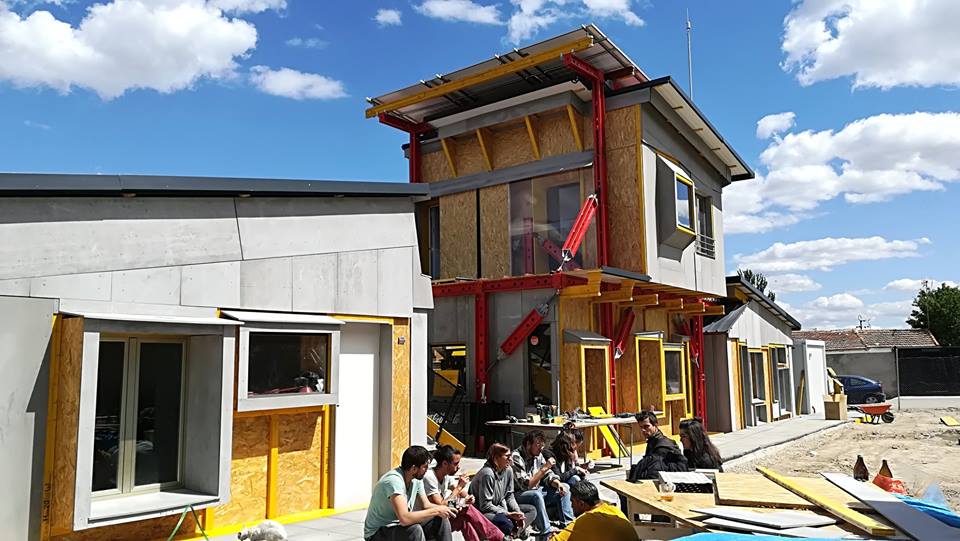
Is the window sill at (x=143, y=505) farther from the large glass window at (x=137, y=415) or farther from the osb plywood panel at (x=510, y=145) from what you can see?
the osb plywood panel at (x=510, y=145)

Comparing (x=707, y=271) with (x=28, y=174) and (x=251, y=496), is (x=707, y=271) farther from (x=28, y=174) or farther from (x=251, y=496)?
(x=28, y=174)

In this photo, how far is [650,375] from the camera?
1708 centimetres

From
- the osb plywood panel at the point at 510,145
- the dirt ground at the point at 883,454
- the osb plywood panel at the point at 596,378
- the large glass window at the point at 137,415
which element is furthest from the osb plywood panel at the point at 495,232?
the large glass window at the point at 137,415

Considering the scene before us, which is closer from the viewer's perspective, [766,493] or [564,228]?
[766,493]

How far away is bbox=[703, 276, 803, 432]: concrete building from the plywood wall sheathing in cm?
789

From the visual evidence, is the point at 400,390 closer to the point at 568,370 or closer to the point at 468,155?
the point at 568,370

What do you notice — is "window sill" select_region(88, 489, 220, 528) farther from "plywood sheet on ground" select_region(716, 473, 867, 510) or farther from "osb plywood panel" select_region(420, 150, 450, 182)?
"osb plywood panel" select_region(420, 150, 450, 182)

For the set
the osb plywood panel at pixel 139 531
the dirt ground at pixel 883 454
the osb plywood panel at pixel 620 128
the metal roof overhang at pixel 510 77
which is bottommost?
the dirt ground at pixel 883 454

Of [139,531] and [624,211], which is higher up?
[624,211]

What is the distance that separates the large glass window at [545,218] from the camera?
1638 centimetres

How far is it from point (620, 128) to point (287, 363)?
10.1 m

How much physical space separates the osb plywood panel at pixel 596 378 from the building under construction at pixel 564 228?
3cm

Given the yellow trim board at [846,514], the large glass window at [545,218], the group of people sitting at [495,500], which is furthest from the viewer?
the large glass window at [545,218]

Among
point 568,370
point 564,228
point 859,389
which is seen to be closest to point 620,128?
point 564,228
